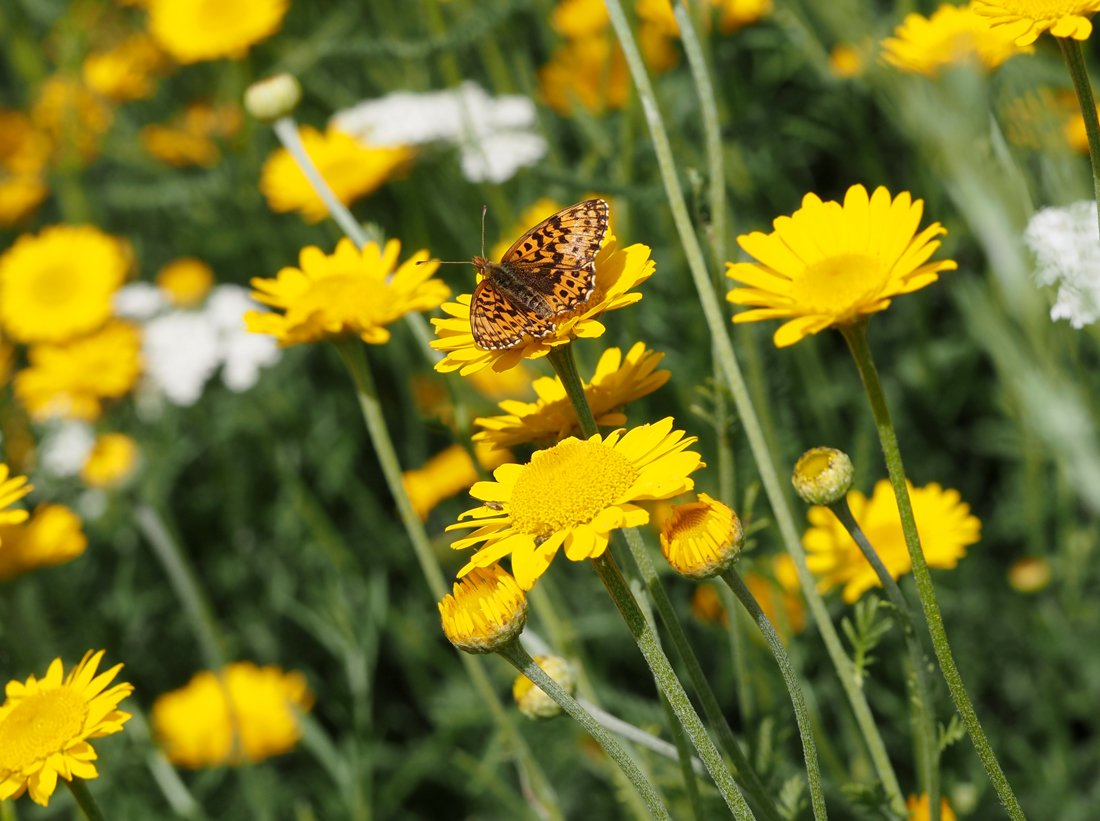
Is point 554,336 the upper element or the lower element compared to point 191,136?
lower

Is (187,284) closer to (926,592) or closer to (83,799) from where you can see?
(83,799)

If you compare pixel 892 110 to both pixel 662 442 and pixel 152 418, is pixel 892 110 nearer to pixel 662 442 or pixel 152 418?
pixel 662 442

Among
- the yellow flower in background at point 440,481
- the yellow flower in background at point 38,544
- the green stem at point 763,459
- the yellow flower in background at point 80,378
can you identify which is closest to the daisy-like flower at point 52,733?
the green stem at point 763,459

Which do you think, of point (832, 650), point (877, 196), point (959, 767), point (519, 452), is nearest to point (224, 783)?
point (519, 452)

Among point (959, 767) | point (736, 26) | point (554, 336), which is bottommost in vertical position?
point (959, 767)

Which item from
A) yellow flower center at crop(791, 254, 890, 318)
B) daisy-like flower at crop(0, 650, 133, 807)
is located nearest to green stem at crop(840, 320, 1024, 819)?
yellow flower center at crop(791, 254, 890, 318)

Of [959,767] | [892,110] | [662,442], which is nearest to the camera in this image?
[892,110]

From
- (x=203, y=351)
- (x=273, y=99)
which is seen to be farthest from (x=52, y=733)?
(x=203, y=351)
